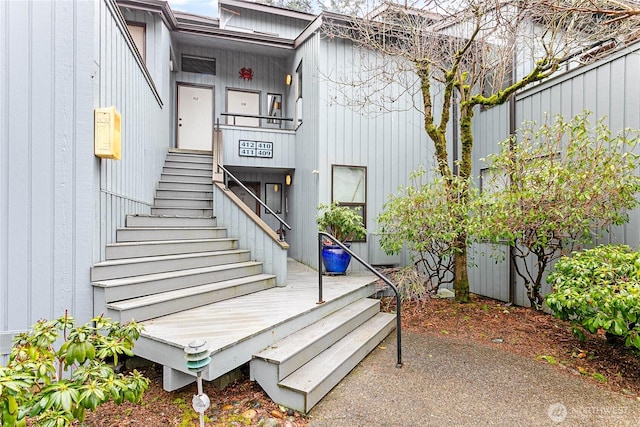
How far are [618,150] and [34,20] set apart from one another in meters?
6.79

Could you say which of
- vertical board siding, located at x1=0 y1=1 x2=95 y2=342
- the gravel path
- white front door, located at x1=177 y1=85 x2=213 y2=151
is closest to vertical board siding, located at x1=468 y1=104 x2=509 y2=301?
the gravel path

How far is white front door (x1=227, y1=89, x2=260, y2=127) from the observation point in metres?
9.72

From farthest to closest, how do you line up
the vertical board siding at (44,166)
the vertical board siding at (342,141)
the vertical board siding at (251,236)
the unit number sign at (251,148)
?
1. the unit number sign at (251,148)
2. the vertical board siding at (342,141)
3. the vertical board siding at (251,236)
4. the vertical board siding at (44,166)

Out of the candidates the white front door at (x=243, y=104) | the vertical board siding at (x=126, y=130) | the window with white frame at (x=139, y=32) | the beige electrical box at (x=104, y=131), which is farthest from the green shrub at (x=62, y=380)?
the white front door at (x=243, y=104)

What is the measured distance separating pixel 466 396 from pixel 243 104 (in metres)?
9.08

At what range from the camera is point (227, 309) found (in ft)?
11.9

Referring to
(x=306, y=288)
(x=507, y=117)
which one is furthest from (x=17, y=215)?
(x=507, y=117)

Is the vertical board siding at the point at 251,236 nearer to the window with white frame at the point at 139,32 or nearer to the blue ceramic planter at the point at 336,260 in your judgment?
the blue ceramic planter at the point at 336,260

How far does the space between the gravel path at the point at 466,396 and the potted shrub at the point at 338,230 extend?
235 centimetres

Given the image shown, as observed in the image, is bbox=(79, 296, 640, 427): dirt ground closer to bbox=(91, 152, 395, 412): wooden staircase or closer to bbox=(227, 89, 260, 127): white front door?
bbox=(91, 152, 395, 412): wooden staircase

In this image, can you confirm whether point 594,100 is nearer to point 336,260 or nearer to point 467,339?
point 467,339

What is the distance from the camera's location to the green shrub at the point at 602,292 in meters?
3.03

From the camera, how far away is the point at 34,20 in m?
3.06

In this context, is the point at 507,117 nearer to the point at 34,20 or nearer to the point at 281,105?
the point at 281,105
